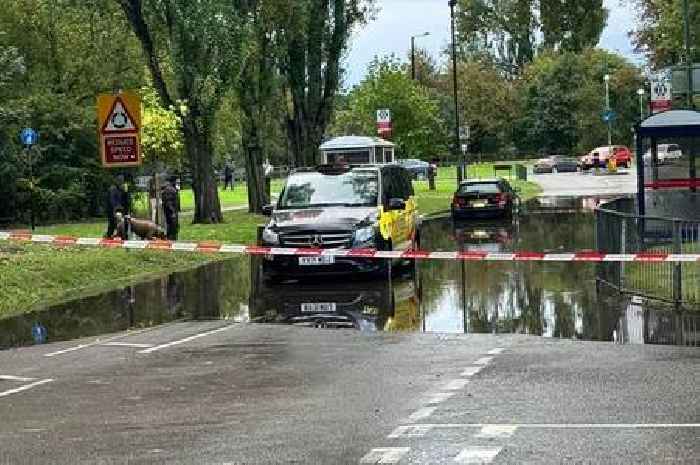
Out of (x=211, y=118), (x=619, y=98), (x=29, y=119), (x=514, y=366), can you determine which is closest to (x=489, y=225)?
(x=211, y=118)

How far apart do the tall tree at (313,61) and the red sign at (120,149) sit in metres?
18.1

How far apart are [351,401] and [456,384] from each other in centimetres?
108

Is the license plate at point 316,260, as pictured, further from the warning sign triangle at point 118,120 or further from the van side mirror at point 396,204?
the warning sign triangle at point 118,120

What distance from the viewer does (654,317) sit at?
523 inches

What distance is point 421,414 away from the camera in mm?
8023

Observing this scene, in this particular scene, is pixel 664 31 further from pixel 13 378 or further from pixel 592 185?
pixel 13 378

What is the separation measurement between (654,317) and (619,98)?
81.9 m

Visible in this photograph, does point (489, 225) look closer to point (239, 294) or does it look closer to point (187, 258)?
point (187, 258)

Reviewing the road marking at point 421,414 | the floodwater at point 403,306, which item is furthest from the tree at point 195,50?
the road marking at point 421,414

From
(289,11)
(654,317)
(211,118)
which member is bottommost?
(654,317)

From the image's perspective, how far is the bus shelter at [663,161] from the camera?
2180cm

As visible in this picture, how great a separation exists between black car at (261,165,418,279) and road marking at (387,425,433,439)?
9782mm

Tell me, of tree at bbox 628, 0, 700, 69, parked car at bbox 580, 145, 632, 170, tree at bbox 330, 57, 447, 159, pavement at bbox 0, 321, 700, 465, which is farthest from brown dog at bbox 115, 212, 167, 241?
parked car at bbox 580, 145, 632, 170

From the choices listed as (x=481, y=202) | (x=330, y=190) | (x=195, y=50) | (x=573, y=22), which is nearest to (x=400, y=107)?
(x=481, y=202)
